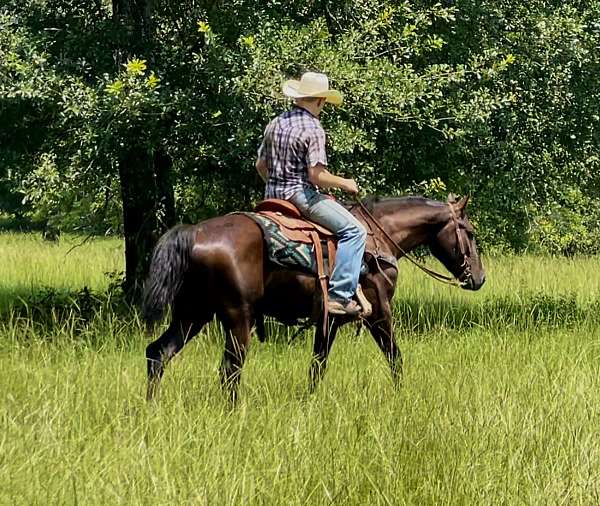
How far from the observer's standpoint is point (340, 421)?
20.1ft

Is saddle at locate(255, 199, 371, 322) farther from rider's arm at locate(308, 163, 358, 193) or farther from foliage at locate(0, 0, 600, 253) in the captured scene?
foliage at locate(0, 0, 600, 253)

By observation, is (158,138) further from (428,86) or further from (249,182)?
(428,86)

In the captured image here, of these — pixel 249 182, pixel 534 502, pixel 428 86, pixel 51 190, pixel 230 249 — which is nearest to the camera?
pixel 534 502

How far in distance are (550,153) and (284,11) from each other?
3973 millimetres

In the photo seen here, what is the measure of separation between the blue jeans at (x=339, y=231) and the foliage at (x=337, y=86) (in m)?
2.19

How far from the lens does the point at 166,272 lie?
24.2ft

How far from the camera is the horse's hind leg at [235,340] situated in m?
7.52

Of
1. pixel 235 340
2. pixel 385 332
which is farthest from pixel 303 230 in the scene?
pixel 385 332

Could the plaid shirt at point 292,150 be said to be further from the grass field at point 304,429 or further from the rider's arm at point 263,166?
the grass field at point 304,429

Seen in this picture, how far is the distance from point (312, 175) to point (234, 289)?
3.34ft

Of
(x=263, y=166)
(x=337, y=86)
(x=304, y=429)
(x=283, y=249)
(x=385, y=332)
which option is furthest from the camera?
(x=337, y=86)

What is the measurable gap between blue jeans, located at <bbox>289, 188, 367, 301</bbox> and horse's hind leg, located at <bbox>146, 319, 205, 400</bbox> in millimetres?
1099

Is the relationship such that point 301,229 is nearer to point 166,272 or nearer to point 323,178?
point 323,178

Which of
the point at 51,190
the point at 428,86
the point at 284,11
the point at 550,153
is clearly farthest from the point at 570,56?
the point at 51,190
